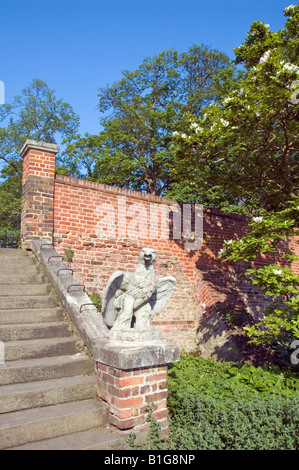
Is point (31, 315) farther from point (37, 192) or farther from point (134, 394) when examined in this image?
point (37, 192)

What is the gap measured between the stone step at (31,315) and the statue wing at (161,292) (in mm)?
1404

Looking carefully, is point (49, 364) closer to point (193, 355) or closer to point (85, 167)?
point (193, 355)

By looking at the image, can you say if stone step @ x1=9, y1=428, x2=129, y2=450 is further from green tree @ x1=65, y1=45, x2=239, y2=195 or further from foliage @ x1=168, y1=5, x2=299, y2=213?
green tree @ x1=65, y1=45, x2=239, y2=195

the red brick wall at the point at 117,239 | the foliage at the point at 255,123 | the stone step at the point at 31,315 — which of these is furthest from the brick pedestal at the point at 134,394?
the foliage at the point at 255,123

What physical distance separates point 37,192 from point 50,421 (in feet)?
15.7

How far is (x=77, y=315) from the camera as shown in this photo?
15.1 feet

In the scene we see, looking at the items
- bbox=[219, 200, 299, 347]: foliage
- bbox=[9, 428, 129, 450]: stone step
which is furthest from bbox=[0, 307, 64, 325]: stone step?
bbox=[219, 200, 299, 347]: foliage

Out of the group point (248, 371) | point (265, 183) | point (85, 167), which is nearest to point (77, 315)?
point (248, 371)

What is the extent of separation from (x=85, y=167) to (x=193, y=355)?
14831mm

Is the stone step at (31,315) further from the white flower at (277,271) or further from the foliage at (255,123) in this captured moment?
the foliage at (255,123)

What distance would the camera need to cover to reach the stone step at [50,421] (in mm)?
3098

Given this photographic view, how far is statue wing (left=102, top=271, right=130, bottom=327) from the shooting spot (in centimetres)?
398

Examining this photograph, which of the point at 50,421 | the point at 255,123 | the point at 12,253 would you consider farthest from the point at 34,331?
the point at 255,123

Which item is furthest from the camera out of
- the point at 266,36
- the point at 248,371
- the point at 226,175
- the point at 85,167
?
the point at 85,167
